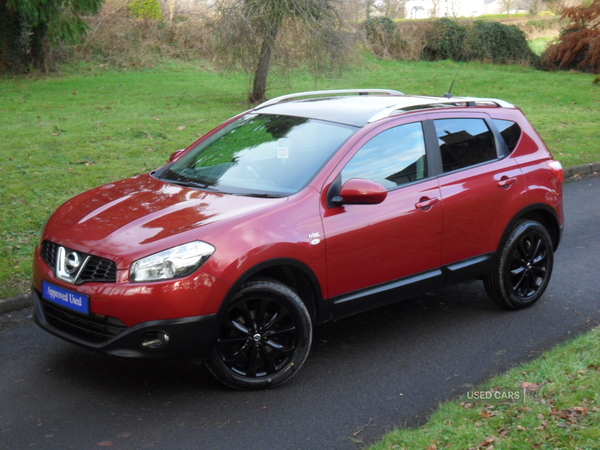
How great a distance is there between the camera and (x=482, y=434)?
156 inches

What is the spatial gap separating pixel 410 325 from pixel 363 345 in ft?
2.07

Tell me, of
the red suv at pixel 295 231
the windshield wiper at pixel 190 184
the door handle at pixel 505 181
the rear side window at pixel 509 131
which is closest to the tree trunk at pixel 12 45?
the red suv at pixel 295 231

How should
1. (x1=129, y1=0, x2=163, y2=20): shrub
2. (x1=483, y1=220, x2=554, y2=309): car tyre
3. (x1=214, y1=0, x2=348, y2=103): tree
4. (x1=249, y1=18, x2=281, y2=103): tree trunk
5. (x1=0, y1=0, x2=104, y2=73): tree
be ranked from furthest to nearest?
1. (x1=129, y1=0, x2=163, y2=20): shrub
2. (x1=0, y1=0, x2=104, y2=73): tree
3. (x1=249, y1=18, x2=281, y2=103): tree trunk
4. (x1=214, y1=0, x2=348, y2=103): tree
5. (x1=483, y1=220, x2=554, y2=309): car tyre

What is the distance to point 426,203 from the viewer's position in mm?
5672

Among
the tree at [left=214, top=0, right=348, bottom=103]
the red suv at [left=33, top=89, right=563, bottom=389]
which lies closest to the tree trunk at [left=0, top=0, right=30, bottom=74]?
the tree at [left=214, top=0, right=348, bottom=103]

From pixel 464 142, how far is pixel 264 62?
13.4m

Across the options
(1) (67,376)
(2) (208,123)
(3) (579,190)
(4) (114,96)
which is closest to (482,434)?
(1) (67,376)

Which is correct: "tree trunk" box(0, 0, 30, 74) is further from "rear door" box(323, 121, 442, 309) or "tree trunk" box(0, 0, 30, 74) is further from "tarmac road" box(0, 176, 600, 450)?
"rear door" box(323, 121, 442, 309)

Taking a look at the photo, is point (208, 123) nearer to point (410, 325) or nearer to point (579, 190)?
point (579, 190)

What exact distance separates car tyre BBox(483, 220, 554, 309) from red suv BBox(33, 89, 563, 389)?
14 mm

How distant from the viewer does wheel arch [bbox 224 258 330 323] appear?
4906 mm

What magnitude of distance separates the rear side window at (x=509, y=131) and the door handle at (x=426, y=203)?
124 centimetres

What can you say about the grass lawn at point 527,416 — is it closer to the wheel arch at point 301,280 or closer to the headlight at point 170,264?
the wheel arch at point 301,280

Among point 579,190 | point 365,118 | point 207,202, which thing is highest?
point 365,118
